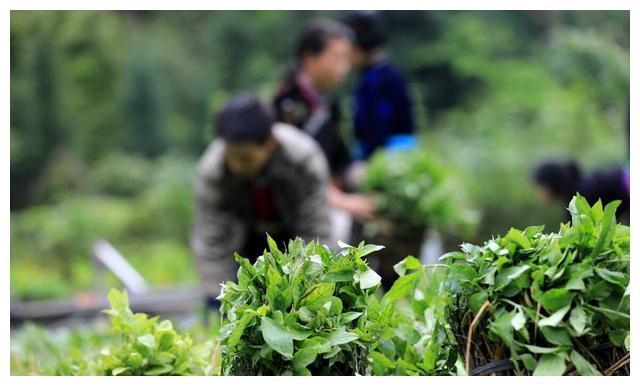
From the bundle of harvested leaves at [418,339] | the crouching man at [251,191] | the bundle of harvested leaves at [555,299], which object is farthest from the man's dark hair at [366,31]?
the bundle of harvested leaves at [555,299]

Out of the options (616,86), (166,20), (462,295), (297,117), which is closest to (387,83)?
(297,117)

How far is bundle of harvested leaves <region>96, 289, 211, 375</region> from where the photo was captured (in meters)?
1.99

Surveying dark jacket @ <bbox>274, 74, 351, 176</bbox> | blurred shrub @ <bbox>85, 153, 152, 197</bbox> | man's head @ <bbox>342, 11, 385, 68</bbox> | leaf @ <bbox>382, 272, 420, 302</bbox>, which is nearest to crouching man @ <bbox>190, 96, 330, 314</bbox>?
dark jacket @ <bbox>274, 74, 351, 176</bbox>

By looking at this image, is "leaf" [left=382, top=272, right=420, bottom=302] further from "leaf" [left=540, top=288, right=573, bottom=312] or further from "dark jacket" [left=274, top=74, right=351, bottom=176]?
A: "dark jacket" [left=274, top=74, right=351, bottom=176]

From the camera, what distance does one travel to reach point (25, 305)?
28.9 ft

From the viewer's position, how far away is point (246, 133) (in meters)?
4.45

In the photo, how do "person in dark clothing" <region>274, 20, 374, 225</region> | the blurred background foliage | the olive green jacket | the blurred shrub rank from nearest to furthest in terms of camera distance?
the olive green jacket, "person in dark clothing" <region>274, 20, 374, 225</region>, the blurred background foliage, the blurred shrub

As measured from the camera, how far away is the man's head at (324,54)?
576 cm

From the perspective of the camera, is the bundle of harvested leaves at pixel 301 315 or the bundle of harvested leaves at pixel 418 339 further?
the bundle of harvested leaves at pixel 418 339

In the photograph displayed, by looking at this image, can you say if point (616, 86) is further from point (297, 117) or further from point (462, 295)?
point (462, 295)

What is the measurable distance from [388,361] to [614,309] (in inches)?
17.1

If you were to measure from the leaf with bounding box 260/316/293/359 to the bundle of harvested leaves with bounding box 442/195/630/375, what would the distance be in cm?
34

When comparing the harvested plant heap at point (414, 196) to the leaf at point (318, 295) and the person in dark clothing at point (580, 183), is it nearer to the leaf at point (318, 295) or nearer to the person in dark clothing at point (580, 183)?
the person in dark clothing at point (580, 183)

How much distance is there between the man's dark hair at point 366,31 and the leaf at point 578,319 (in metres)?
4.85
